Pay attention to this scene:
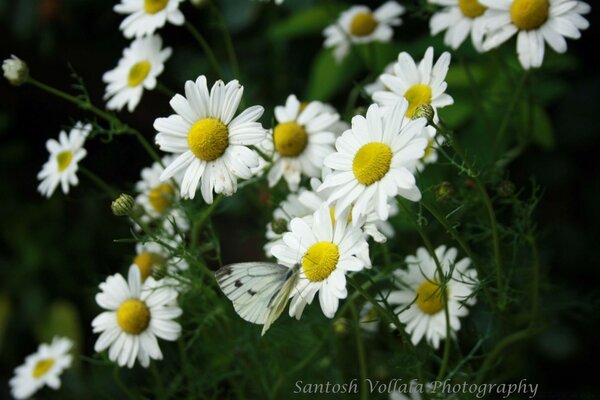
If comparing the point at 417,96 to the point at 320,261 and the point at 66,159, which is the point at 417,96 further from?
the point at 66,159

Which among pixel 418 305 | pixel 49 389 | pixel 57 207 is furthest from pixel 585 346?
pixel 57 207

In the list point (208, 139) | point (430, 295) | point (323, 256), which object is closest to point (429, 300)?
point (430, 295)

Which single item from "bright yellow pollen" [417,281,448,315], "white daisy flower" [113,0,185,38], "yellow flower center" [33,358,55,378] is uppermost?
"white daisy flower" [113,0,185,38]

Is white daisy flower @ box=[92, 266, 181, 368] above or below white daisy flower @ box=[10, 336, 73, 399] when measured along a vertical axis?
above

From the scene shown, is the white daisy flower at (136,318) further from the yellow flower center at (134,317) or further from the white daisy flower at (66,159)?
the white daisy flower at (66,159)

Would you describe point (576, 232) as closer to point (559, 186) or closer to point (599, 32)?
point (559, 186)

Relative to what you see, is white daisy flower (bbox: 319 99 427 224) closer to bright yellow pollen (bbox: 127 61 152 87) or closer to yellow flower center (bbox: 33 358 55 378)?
bright yellow pollen (bbox: 127 61 152 87)

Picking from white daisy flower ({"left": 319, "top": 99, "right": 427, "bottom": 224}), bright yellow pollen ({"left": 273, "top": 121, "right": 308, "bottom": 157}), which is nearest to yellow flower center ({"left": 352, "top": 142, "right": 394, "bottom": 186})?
white daisy flower ({"left": 319, "top": 99, "right": 427, "bottom": 224})

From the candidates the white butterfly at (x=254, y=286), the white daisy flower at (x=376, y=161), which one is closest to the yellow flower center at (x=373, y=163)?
the white daisy flower at (x=376, y=161)
